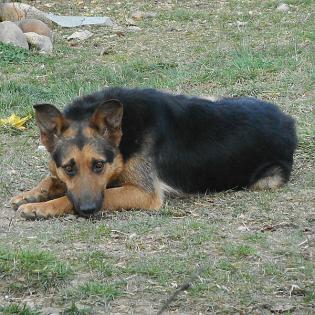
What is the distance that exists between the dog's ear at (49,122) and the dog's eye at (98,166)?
0.43m

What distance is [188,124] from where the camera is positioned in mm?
7984

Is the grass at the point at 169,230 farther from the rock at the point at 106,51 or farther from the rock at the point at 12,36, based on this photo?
the rock at the point at 106,51

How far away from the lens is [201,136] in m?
8.05

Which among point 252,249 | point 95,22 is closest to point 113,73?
point 95,22

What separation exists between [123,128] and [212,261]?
→ 1.92 metres

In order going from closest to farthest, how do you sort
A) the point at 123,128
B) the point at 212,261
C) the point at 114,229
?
1. the point at 212,261
2. the point at 114,229
3. the point at 123,128

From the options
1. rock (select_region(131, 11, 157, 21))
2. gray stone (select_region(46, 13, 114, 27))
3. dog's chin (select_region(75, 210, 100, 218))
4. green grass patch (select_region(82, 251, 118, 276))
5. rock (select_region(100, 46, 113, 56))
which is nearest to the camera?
green grass patch (select_region(82, 251, 118, 276))

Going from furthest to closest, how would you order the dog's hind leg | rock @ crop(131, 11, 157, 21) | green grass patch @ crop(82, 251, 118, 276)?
1. rock @ crop(131, 11, 157, 21)
2. the dog's hind leg
3. green grass patch @ crop(82, 251, 118, 276)

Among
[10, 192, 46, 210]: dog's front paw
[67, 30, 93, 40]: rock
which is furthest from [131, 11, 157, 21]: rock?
[10, 192, 46, 210]: dog's front paw

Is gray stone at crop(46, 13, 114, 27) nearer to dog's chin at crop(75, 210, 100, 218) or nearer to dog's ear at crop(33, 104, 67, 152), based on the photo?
dog's ear at crop(33, 104, 67, 152)

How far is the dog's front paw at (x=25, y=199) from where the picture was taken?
7531 millimetres

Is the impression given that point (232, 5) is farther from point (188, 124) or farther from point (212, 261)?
point (212, 261)

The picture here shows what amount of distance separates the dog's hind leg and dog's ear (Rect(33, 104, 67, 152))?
1.91m

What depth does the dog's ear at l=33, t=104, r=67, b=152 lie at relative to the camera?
738 centimetres
